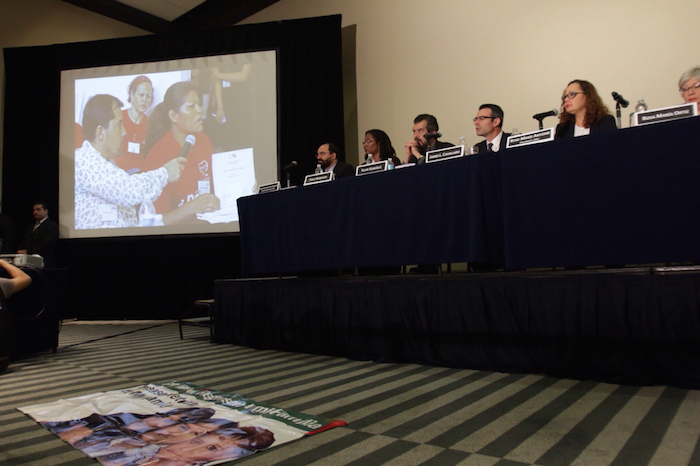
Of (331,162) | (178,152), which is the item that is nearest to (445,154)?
(331,162)

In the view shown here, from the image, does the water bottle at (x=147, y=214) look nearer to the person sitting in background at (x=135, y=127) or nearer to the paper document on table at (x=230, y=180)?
the person sitting in background at (x=135, y=127)

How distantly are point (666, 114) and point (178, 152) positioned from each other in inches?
196

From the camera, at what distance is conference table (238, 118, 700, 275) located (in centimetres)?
180

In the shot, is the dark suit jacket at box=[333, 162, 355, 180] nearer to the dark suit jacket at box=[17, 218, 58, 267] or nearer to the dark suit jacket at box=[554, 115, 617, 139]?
the dark suit jacket at box=[554, 115, 617, 139]

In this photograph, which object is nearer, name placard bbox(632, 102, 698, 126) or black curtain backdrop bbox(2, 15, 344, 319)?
name placard bbox(632, 102, 698, 126)

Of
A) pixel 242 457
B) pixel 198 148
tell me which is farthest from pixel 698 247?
pixel 198 148

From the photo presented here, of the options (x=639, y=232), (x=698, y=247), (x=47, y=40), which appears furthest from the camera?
(x=47, y=40)

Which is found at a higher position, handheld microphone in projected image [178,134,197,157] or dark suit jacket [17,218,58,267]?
handheld microphone in projected image [178,134,197,157]

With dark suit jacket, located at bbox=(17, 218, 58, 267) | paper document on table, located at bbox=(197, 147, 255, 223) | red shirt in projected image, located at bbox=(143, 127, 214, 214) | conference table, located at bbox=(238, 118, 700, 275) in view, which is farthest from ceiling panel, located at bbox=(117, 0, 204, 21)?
conference table, located at bbox=(238, 118, 700, 275)

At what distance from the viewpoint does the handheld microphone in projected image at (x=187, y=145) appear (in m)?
5.64

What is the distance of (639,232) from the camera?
72.9 inches

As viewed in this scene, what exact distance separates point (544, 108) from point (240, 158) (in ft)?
10.5

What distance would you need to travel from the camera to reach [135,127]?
575 cm

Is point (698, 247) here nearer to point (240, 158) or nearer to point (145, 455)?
point (145, 455)
